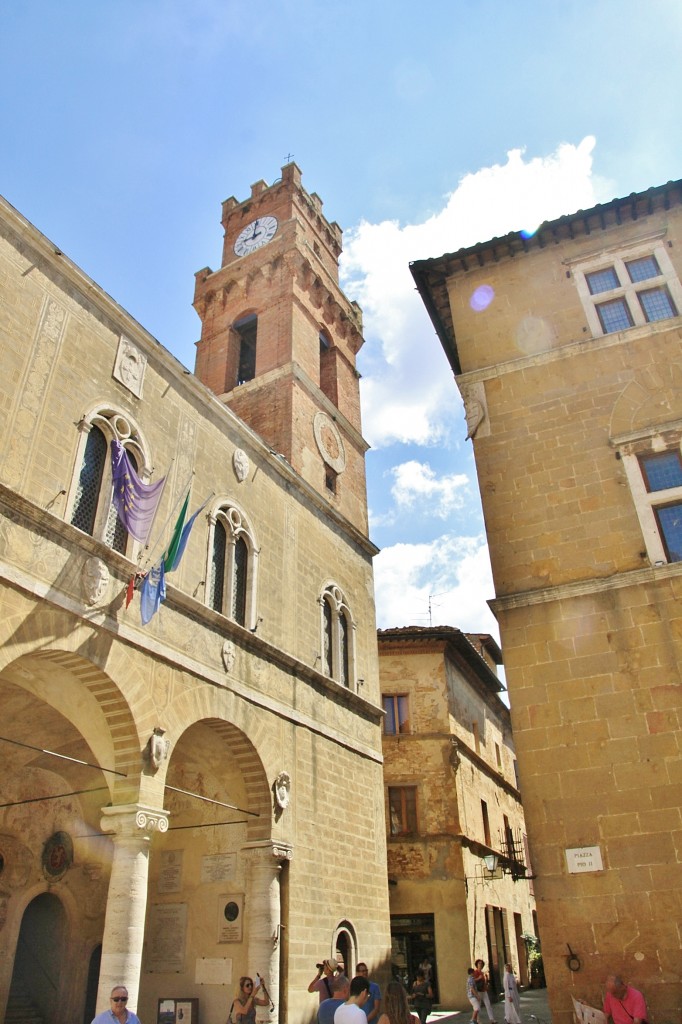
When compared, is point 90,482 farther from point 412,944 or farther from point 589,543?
point 412,944

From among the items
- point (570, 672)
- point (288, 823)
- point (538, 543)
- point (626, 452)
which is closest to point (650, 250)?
point (626, 452)

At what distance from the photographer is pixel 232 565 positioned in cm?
1325

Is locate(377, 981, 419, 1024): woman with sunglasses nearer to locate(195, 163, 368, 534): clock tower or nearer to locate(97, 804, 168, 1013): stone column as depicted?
locate(97, 804, 168, 1013): stone column

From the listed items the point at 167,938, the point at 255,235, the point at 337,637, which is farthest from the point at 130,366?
the point at 255,235

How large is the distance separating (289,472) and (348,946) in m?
9.12

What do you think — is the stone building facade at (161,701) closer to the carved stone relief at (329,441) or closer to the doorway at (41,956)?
the doorway at (41,956)

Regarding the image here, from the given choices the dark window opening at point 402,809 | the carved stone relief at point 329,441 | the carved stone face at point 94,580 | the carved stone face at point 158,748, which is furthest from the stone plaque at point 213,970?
the carved stone relief at point 329,441

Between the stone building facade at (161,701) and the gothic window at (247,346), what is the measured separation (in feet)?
18.4

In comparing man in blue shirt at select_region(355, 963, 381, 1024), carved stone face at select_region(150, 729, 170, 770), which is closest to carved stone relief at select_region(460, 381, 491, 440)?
carved stone face at select_region(150, 729, 170, 770)

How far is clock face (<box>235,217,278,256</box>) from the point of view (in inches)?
922

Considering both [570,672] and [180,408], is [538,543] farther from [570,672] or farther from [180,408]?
[180,408]

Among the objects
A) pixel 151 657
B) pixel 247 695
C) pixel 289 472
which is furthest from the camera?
pixel 289 472

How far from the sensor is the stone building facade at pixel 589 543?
8.48 m

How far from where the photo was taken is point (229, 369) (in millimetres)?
20938
